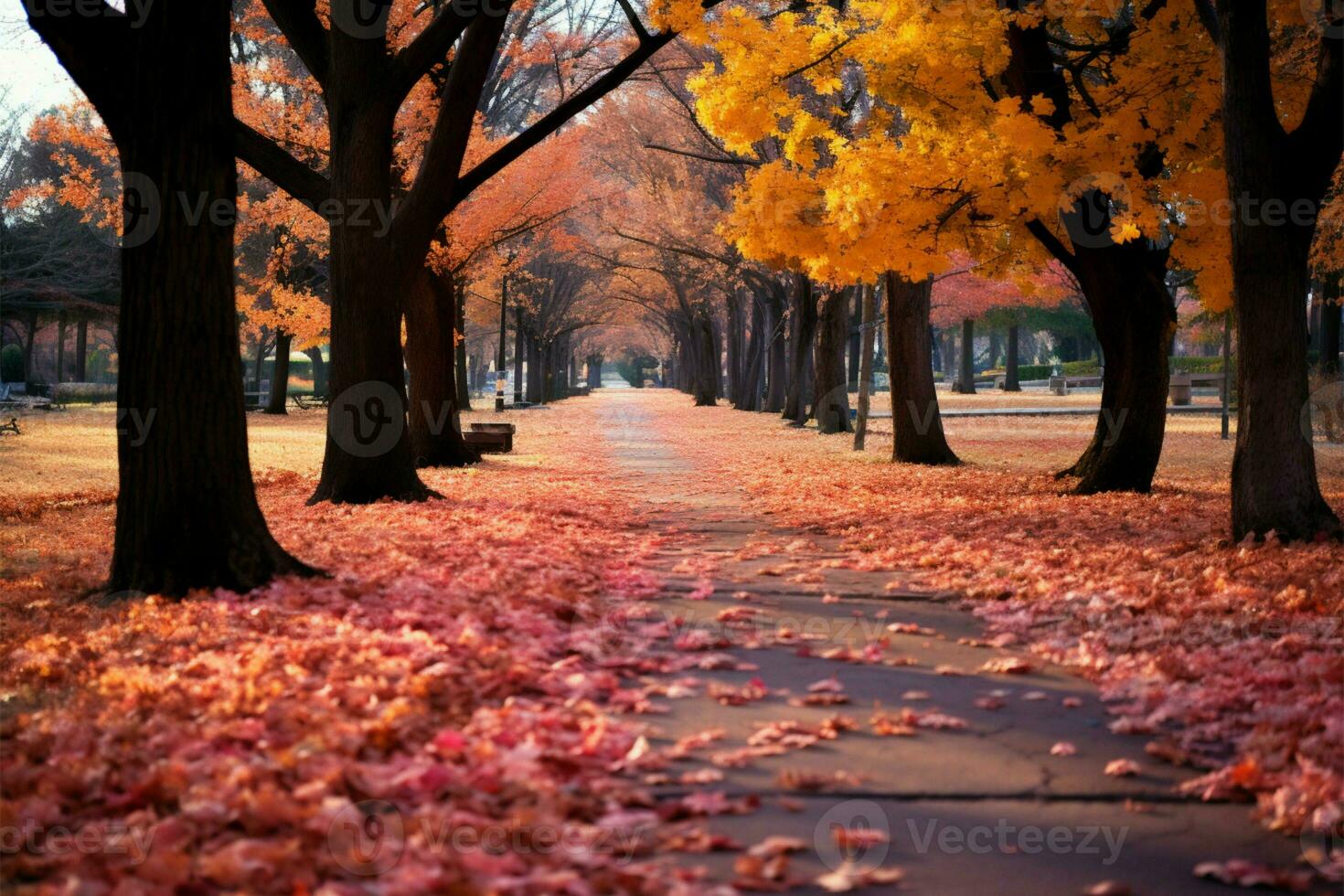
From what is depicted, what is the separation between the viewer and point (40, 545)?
1075cm

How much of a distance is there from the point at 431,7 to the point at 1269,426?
510 inches

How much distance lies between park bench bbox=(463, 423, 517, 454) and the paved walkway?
15773 mm

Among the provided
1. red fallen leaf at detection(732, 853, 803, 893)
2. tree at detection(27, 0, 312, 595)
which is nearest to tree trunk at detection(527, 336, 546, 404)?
tree at detection(27, 0, 312, 595)

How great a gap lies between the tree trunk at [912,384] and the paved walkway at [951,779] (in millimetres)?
13418

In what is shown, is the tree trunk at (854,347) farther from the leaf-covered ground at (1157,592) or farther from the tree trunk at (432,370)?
the leaf-covered ground at (1157,592)

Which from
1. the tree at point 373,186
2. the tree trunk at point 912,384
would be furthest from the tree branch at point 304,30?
the tree trunk at point 912,384

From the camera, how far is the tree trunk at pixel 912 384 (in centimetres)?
2062

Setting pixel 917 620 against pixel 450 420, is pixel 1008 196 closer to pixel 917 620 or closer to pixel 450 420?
pixel 917 620

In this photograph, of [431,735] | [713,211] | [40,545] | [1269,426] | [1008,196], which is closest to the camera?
[431,735]

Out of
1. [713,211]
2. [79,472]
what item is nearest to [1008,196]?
[79,472]

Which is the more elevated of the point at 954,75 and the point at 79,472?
the point at 954,75

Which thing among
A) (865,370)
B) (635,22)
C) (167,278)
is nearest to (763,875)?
(167,278)

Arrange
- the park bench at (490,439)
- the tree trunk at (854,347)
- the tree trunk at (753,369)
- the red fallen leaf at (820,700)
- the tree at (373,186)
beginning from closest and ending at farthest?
the red fallen leaf at (820,700)
the tree at (373,186)
the park bench at (490,439)
the tree trunk at (753,369)
the tree trunk at (854,347)

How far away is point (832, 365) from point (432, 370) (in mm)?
13781
